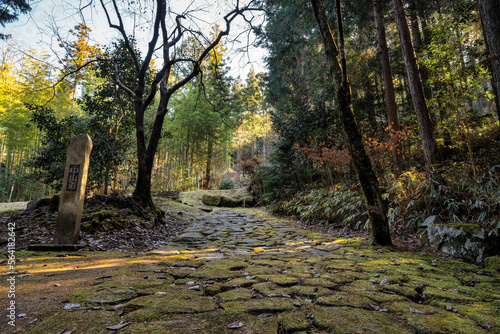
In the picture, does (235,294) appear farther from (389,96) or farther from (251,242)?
(389,96)

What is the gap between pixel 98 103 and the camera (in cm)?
726

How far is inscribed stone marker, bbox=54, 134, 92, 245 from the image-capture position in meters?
3.41

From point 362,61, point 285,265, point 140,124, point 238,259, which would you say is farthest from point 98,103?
point 362,61

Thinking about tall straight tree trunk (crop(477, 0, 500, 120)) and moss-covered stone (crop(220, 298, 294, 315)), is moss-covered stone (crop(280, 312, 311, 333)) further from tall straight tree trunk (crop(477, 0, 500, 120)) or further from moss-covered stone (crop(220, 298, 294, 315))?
tall straight tree trunk (crop(477, 0, 500, 120))

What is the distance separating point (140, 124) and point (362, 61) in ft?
26.8

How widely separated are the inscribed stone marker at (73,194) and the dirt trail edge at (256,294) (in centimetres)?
46

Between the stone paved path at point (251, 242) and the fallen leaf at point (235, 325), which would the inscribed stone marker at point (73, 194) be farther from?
the fallen leaf at point (235, 325)

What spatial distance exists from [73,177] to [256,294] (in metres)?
3.42

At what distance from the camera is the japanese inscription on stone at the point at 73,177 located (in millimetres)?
3480

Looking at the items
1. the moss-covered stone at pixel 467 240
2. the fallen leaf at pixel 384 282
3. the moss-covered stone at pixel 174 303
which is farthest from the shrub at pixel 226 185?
the moss-covered stone at pixel 174 303

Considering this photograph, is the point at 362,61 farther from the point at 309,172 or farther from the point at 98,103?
the point at 98,103

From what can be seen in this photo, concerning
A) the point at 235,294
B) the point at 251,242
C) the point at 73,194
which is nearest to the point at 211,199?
the point at 251,242

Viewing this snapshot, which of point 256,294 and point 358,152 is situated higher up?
point 358,152

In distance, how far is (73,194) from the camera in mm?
3469
